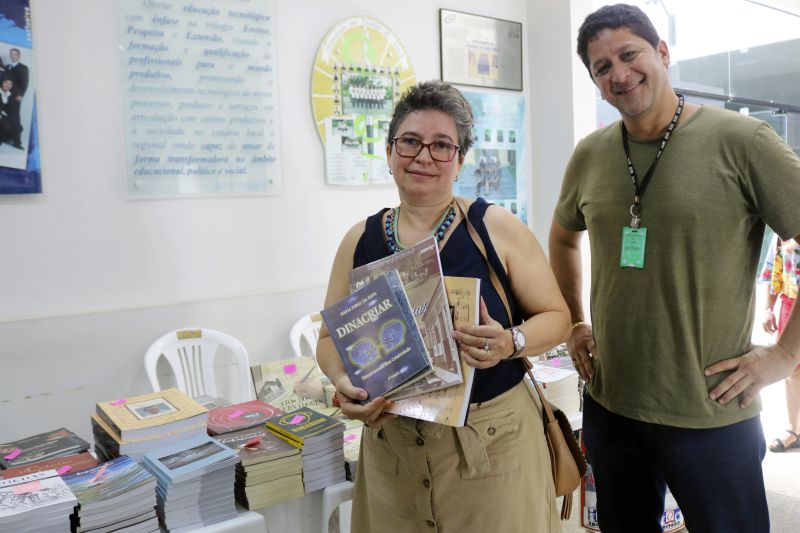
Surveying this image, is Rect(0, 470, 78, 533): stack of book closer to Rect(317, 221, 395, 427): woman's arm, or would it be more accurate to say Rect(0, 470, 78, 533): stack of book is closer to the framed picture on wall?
Rect(317, 221, 395, 427): woman's arm

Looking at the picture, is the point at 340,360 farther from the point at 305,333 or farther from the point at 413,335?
the point at 305,333

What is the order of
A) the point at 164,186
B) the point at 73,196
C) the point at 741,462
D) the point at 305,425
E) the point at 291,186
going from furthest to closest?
1. the point at 291,186
2. the point at 164,186
3. the point at 73,196
4. the point at 305,425
5. the point at 741,462

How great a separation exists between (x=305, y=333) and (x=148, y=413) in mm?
1494

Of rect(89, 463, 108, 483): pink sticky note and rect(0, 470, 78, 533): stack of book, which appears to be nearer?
rect(0, 470, 78, 533): stack of book

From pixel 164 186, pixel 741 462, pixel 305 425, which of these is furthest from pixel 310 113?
pixel 741 462

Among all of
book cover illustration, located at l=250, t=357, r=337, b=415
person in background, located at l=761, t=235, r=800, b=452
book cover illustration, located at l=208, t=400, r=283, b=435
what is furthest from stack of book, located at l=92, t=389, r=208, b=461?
person in background, located at l=761, t=235, r=800, b=452

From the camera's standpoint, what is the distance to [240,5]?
3.01 m

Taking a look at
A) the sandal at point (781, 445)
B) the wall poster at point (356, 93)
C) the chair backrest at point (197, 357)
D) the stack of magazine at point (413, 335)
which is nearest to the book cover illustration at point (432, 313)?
the stack of magazine at point (413, 335)

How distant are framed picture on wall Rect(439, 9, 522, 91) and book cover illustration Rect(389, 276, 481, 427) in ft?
9.08

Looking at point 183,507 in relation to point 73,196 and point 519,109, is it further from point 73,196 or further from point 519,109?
point 519,109

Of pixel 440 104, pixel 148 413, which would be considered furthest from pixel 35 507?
pixel 440 104

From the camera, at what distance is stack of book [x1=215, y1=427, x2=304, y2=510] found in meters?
1.59

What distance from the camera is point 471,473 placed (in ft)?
4.30

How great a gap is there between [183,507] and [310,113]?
2232 mm
